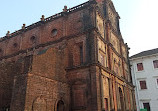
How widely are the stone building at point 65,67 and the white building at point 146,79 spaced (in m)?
4.50

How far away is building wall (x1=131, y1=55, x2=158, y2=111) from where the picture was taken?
85.6 ft

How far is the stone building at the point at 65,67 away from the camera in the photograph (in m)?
12.5

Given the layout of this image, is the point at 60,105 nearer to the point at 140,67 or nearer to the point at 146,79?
the point at 146,79

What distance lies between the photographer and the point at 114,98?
1814 cm

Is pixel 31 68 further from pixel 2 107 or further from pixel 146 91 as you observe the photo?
pixel 146 91

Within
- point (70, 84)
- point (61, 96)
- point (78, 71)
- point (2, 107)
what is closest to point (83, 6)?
point (78, 71)

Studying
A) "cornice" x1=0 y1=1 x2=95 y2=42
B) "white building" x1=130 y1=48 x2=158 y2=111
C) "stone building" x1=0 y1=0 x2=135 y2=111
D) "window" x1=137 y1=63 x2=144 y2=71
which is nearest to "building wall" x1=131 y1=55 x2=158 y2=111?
"white building" x1=130 y1=48 x2=158 y2=111

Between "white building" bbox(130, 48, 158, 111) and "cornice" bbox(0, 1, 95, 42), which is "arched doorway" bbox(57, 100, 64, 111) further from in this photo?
"white building" bbox(130, 48, 158, 111)

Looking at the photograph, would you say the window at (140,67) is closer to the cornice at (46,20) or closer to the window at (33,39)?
the cornice at (46,20)

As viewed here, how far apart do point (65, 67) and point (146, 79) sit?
17.0m

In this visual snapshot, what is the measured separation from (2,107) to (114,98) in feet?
37.3

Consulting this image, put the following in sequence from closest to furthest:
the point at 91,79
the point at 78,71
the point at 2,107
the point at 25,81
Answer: the point at 25,81
the point at 2,107
the point at 91,79
the point at 78,71

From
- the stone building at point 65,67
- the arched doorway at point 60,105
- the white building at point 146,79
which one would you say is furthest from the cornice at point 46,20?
the white building at point 146,79

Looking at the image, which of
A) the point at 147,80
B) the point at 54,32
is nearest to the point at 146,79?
the point at 147,80
